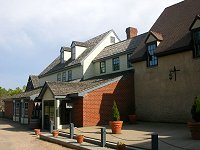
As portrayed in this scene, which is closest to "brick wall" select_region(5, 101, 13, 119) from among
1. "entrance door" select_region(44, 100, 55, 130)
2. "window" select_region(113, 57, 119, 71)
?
"entrance door" select_region(44, 100, 55, 130)

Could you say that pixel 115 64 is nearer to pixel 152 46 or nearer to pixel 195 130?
pixel 152 46

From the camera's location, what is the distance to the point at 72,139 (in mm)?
17234

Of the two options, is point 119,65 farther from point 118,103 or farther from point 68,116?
point 68,116

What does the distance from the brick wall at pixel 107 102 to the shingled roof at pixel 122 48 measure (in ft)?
13.4

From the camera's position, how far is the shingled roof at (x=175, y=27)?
20.4 metres

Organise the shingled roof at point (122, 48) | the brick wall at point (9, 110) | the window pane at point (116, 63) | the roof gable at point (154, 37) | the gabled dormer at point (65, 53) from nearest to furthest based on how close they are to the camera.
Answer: the roof gable at point (154, 37) → the shingled roof at point (122, 48) → the window pane at point (116, 63) → the gabled dormer at point (65, 53) → the brick wall at point (9, 110)

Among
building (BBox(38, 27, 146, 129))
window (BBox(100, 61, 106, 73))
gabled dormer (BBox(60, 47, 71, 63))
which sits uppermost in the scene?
gabled dormer (BBox(60, 47, 71, 63))

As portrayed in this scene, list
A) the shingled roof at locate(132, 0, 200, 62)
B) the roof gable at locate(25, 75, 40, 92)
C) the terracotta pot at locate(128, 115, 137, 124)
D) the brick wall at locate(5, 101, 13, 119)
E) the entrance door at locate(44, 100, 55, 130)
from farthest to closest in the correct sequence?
the roof gable at locate(25, 75, 40, 92)
the brick wall at locate(5, 101, 13, 119)
the entrance door at locate(44, 100, 55, 130)
the terracotta pot at locate(128, 115, 137, 124)
the shingled roof at locate(132, 0, 200, 62)

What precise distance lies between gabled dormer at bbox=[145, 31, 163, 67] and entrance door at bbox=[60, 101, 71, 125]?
25.8 feet

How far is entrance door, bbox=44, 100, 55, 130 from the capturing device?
77.8ft

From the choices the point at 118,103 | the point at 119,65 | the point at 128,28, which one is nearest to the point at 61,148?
the point at 118,103

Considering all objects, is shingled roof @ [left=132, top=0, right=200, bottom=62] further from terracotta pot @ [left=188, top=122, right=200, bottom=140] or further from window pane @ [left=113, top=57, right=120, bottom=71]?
terracotta pot @ [left=188, top=122, right=200, bottom=140]

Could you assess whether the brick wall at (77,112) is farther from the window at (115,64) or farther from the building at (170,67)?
the window at (115,64)

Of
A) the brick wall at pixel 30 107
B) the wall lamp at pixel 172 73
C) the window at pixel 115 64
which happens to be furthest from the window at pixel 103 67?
the wall lamp at pixel 172 73
